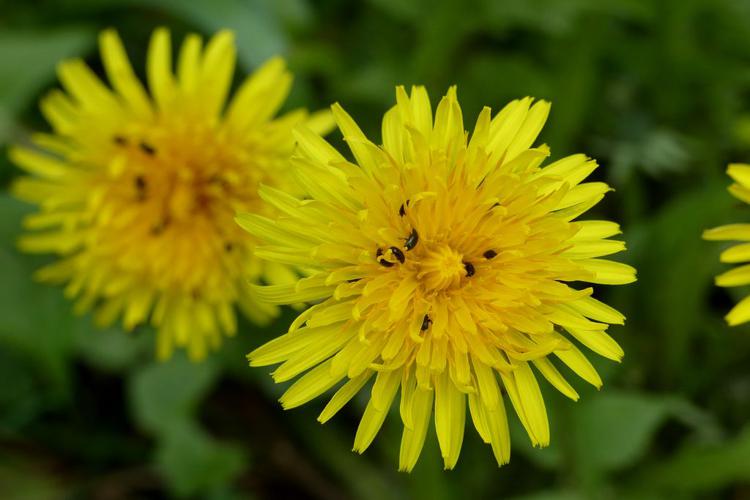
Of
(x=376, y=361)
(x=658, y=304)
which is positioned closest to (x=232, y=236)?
(x=376, y=361)

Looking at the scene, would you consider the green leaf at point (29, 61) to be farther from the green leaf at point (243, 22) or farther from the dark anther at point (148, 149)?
the dark anther at point (148, 149)

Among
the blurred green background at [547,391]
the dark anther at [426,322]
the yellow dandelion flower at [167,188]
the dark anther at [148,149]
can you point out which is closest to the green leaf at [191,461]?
the blurred green background at [547,391]

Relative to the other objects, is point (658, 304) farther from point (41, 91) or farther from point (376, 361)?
point (41, 91)

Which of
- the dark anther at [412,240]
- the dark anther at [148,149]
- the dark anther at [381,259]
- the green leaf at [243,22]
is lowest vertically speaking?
the dark anther at [381,259]

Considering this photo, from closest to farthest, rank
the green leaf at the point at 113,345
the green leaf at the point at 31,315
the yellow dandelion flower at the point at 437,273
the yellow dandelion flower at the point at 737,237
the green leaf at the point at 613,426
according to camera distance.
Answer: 1. the yellow dandelion flower at the point at 437,273
2. the yellow dandelion flower at the point at 737,237
3. the green leaf at the point at 613,426
4. the green leaf at the point at 31,315
5. the green leaf at the point at 113,345

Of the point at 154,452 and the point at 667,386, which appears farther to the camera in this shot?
the point at 154,452

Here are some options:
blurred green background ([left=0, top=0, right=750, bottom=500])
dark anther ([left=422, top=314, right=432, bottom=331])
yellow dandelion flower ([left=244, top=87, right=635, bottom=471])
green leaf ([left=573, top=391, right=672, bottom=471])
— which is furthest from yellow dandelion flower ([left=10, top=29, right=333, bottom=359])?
green leaf ([left=573, top=391, right=672, bottom=471])

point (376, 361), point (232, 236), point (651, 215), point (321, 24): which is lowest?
point (376, 361)
